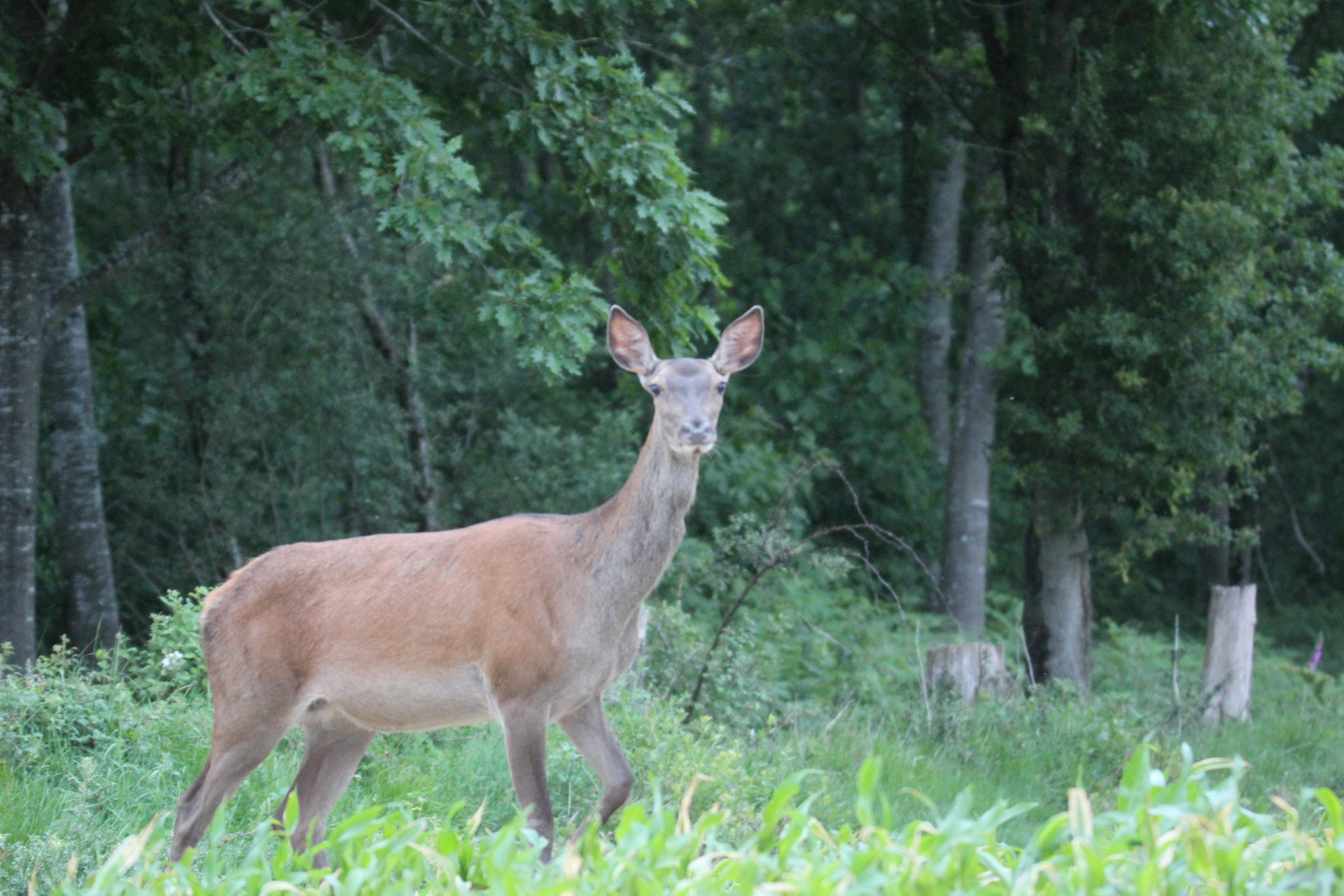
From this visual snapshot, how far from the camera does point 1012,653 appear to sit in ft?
47.0

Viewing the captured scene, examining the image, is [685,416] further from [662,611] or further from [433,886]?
[662,611]

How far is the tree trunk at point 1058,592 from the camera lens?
1270 centimetres

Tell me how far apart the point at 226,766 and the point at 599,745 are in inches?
56.7

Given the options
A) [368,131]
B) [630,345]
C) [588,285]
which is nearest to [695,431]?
[630,345]

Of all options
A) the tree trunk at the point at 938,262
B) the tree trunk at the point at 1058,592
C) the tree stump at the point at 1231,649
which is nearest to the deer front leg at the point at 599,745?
the tree stump at the point at 1231,649

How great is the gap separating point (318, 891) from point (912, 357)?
16023mm

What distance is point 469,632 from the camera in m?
5.54

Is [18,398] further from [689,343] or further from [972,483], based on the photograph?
[972,483]

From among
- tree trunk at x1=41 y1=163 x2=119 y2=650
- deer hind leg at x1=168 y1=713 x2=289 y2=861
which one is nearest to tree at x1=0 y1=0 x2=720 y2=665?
tree trunk at x1=41 y1=163 x2=119 y2=650

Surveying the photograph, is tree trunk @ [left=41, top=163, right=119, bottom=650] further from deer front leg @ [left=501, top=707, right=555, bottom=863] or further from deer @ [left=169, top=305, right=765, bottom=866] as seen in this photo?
deer front leg @ [left=501, top=707, right=555, bottom=863]

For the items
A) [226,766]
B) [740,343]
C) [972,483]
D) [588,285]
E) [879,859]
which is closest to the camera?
[879,859]

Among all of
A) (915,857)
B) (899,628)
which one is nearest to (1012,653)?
(899,628)

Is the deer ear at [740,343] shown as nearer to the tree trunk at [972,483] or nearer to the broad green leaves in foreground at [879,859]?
the broad green leaves in foreground at [879,859]

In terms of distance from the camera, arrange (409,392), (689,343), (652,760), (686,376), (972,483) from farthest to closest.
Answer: (972,483) → (409,392) → (689,343) → (652,760) → (686,376)
